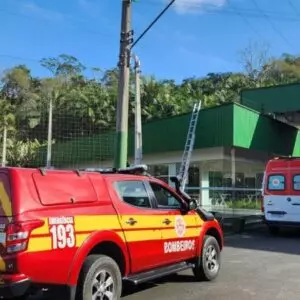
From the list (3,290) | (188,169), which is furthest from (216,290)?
(188,169)

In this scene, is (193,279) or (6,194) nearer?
(6,194)

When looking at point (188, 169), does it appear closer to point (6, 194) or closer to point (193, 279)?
point (193, 279)

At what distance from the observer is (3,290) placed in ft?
18.5

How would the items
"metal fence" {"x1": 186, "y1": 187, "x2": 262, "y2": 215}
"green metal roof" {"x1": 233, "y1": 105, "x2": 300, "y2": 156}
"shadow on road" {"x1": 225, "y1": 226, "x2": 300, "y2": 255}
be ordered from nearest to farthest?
"shadow on road" {"x1": 225, "y1": 226, "x2": 300, "y2": 255}
"metal fence" {"x1": 186, "y1": 187, "x2": 262, "y2": 215}
"green metal roof" {"x1": 233, "y1": 105, "x2": 300, "y2": 156}

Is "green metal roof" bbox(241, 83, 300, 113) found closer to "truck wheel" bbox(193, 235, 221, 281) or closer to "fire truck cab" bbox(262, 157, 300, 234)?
"fire truck cab" bbox(262, 157, 300, 234)

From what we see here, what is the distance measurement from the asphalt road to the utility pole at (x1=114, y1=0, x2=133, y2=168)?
3.89m

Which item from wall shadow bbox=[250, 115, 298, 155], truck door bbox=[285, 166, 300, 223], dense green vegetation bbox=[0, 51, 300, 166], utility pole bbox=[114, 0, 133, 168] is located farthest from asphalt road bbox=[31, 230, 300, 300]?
dense green vegetation bbox=[0, 51, 300, 166]

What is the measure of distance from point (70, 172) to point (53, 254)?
115 cm

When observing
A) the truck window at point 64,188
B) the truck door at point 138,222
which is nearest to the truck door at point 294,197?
the truck door at point 138,222

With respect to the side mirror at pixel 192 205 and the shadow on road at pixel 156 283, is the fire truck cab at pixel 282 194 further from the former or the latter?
the side mirror at pixel 192 205

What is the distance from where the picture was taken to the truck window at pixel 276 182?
A: 16.9m

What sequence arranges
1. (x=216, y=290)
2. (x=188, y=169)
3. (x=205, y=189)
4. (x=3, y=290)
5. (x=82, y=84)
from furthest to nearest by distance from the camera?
(x=82, y=84) → (x=188, y=169) → (x=205, y=189) → (x=216, y=290) → (x=3, y=290)

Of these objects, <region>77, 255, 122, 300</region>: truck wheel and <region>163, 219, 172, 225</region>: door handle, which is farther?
<region>163, 219, 172, 225</region>: door handle

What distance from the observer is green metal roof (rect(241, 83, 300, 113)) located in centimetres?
2638
